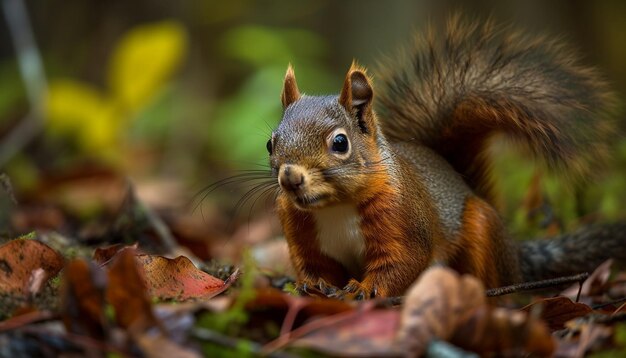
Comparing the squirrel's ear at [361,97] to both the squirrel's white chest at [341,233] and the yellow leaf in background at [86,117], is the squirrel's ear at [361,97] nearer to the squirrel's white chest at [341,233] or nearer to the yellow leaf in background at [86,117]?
the squirrel's white chest at [341,233]

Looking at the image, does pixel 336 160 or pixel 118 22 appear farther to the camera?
pixel 118 22

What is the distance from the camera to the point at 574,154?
2.81 metres

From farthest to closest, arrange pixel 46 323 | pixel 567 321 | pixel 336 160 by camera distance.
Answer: pixel 336 160, pixel 567 321, pixel 46 323

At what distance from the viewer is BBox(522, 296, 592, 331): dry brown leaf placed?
2.10 m

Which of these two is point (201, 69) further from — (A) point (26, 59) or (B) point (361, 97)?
(B) point (361, 97)

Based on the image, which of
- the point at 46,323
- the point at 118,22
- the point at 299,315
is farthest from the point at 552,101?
the point at 118,22

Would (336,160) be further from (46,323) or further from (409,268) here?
(46,323)

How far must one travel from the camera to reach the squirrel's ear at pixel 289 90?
2.81 m

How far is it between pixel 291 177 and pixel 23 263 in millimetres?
759

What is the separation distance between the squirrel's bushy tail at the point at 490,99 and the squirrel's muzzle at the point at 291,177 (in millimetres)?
963

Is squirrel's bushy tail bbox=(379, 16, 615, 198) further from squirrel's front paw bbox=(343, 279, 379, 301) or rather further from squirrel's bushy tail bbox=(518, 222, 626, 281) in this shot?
squirrel's front paw bbox=(343, 279, 379, 301)

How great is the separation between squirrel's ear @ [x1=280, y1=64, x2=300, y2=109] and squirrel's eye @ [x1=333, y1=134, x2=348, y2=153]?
0.37m

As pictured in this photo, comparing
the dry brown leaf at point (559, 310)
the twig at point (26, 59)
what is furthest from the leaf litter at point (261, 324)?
the twig at point (26, 59)

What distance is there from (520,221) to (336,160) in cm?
179
